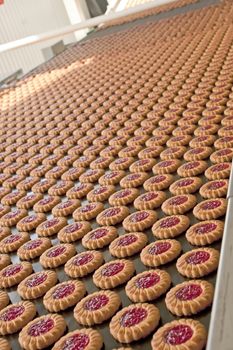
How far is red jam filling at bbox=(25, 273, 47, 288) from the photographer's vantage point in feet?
5.57

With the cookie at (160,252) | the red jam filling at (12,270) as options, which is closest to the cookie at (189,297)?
the cookie at (160,252)

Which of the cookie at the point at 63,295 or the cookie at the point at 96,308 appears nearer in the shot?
the cookie at the point at 96,308

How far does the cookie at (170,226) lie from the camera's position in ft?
5.63

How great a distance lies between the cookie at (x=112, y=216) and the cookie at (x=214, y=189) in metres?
0.32

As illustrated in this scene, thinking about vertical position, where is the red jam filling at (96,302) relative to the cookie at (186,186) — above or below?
above

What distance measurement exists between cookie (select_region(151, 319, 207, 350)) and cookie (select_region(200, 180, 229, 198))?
657 mm

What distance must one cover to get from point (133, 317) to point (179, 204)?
23.5 inches

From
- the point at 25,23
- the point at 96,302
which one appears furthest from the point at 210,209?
the point at 25,23

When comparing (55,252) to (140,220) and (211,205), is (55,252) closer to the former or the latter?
(140,220)

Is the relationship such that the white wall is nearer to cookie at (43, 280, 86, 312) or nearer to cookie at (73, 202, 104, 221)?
cookie at (73, 202, 104, 221)

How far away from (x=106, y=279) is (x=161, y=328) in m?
0.33

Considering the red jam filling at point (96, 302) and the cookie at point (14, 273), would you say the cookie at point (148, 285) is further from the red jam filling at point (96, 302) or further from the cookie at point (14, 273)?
the cookie at point (14, 273)

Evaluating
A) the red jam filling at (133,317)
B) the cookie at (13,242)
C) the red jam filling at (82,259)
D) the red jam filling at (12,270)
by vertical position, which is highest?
the red jam filling at (133,317)

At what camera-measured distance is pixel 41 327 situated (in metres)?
1.47
